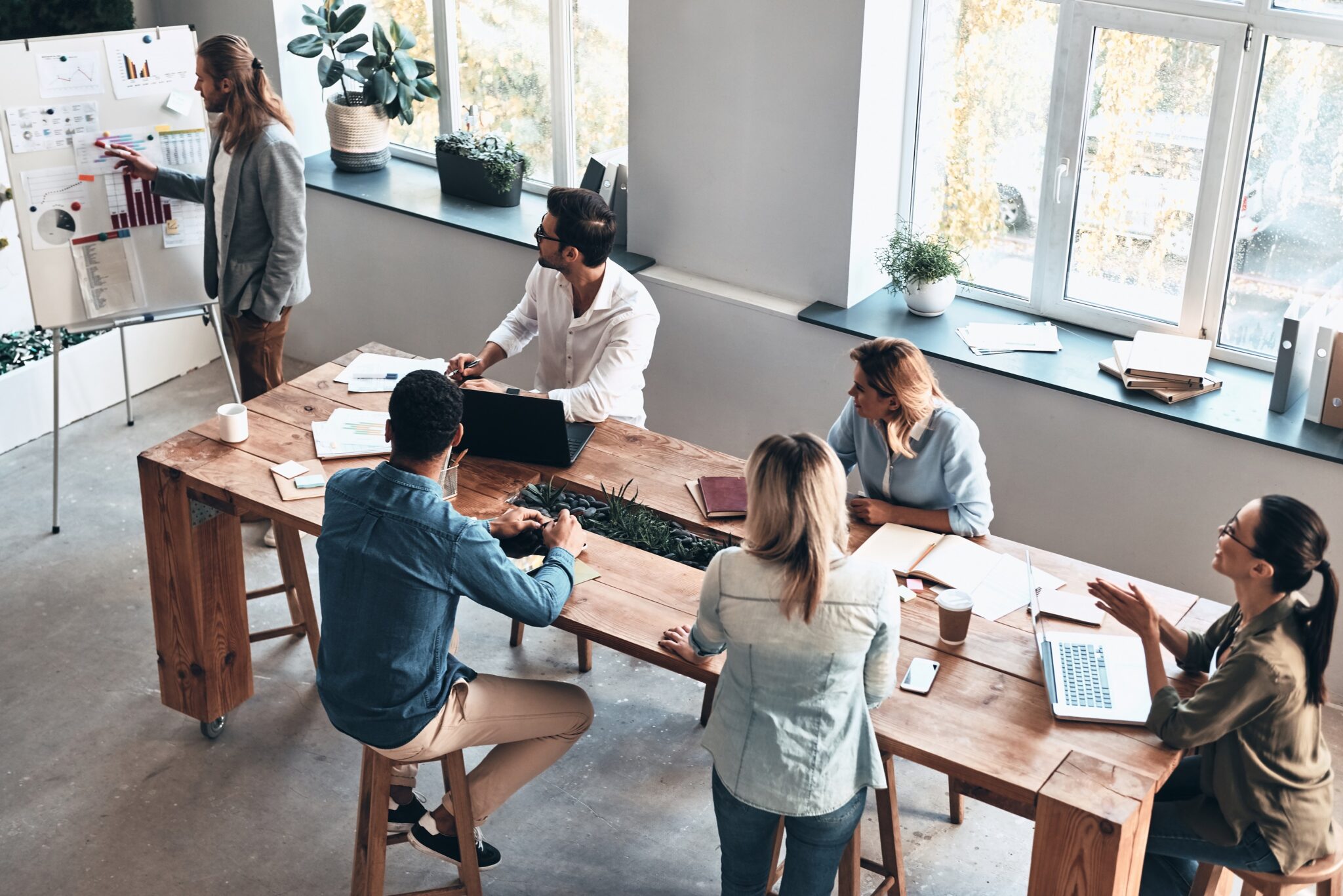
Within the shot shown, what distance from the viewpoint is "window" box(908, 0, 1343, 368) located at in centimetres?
379

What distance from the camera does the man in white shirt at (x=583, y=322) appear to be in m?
3.73

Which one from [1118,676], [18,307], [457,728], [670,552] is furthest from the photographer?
[18,307]

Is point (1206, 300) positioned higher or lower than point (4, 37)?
lower

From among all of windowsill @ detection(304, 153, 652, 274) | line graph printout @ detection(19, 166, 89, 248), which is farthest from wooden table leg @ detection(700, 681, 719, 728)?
line graph printout @ detection(19, 166, 89, 248)

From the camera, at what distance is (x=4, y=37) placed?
4.92 meters

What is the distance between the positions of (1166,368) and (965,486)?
3.63ft

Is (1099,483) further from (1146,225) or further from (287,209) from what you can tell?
(287,209)

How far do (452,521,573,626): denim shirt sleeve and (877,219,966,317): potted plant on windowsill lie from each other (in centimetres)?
202

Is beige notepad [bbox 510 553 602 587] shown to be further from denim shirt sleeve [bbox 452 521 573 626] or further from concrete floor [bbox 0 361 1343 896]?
concrete floor [bbox 0 361 1343 896]

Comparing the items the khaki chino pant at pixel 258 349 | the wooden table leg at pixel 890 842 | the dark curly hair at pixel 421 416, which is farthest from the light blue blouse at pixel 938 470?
the khaki chino pant at pixel 258 349

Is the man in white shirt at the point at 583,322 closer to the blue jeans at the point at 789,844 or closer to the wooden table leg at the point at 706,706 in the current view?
the wooden table leg at the point at 706,706

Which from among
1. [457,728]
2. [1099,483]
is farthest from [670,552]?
[1099,483]

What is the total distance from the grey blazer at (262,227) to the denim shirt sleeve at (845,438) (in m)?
2.02

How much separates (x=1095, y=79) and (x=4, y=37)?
3.92 meters
